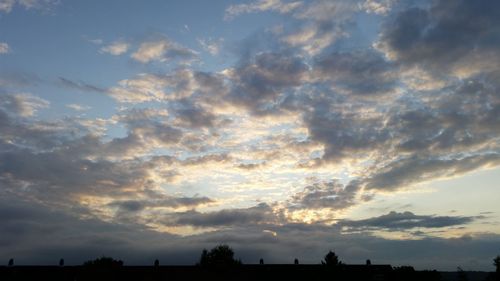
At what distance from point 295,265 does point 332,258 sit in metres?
17.3

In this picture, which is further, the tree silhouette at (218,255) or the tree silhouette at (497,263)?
the tree silhouette at (218,255)

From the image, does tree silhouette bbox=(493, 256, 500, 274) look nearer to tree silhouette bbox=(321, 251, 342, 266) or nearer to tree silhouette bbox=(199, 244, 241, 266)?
tree silhouette bbox=(321, 251, 342, 266)

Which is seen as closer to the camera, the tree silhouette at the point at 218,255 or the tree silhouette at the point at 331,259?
the tree silhouette at the point at 331,259

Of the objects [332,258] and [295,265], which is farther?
[295,265]

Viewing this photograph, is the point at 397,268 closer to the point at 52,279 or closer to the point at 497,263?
the point at 497,263

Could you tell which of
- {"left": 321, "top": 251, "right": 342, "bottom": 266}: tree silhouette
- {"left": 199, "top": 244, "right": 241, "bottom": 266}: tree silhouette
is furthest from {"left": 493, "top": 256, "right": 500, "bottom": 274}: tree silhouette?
{"left": 199, "top": 244, "right": 241, "bottom": 266}: tree silhouette

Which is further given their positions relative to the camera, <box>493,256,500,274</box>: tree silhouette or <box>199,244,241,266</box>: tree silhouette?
<box>199,244,241,266</box>: tree silhouette

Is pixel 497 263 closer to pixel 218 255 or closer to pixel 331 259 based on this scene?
pixel 331 259

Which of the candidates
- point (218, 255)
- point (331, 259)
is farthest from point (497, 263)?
point (218, 255)

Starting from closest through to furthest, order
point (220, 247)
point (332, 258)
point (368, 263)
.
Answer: point (332, 258) → point (368, 263) → point (220, 247)

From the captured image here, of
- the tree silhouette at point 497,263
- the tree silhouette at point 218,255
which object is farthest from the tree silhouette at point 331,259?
the tree silhouette at point 218,255

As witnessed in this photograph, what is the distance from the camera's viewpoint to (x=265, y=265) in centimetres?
6462

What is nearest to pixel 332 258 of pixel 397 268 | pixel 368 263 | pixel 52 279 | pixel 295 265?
pixel 397 268

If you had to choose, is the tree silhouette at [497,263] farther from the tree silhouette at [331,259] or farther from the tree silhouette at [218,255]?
the tree silhouette at [218,255]
